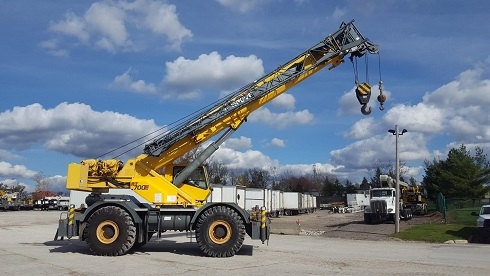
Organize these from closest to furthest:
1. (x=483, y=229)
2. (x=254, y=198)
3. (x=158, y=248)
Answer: (x=158, y=248)
(x=483, y=229)
(x=254, y=198)

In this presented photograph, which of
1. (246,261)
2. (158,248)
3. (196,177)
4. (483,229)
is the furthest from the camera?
(483,229)

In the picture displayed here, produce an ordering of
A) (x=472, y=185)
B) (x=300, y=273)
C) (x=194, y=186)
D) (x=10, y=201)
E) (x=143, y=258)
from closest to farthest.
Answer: (x=300, y=273), (x=143, y=258), (x=194, y=186), (x=472, y=185), (x=10, y=201)

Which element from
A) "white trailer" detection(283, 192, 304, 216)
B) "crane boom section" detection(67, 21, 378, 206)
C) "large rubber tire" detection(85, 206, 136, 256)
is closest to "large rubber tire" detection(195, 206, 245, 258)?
"crane boom section" detection(67, 21, 378, 206)

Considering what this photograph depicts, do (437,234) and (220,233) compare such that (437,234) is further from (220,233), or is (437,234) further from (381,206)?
(220,233)

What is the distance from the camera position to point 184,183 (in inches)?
698

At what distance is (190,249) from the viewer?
17938 mm

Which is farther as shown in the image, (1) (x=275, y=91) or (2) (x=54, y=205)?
(2) (x=54, y=205)

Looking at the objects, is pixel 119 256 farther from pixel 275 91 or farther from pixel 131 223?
pixel 275 91

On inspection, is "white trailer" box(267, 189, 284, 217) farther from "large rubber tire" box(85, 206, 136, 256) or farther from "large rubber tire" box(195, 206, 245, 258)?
"large rubber tire" box(85, 206, 136, 256)

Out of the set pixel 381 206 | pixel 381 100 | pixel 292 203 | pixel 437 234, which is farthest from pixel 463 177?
pixel 381 100

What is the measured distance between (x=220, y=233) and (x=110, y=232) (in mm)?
3628

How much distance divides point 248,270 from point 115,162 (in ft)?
23.0

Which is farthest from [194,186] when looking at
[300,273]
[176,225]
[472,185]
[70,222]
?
[472,185]

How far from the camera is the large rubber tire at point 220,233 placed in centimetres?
1573
